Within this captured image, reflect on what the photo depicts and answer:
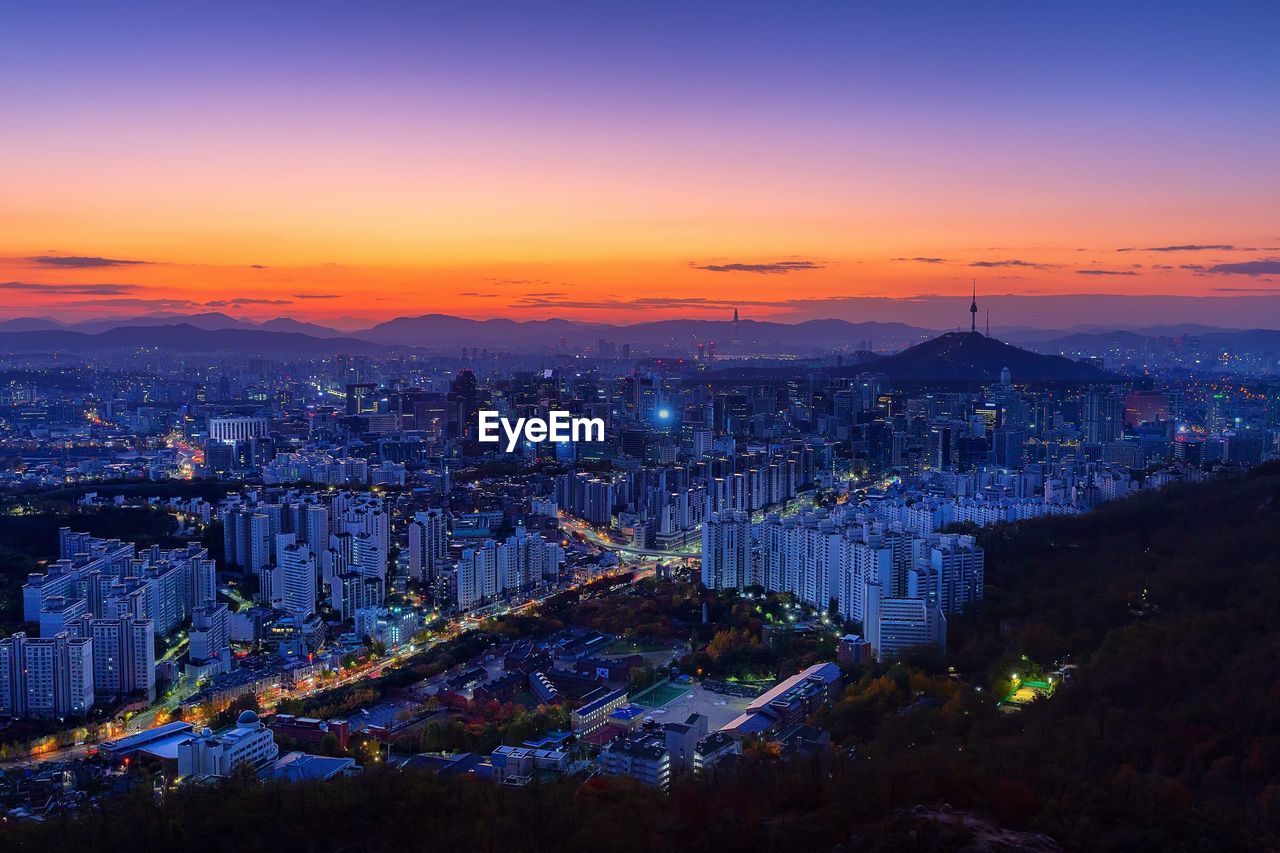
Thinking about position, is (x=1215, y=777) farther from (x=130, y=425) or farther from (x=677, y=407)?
(x=130, y=425)

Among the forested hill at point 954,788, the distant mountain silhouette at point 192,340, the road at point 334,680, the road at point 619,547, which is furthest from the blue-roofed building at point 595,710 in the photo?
the distant mountain silhouette at point 192,340

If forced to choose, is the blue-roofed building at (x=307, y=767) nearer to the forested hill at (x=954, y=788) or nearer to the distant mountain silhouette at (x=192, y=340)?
the forested hill at (x=954, y=788)

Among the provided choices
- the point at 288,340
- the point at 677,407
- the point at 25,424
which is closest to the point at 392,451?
the point at 677,407

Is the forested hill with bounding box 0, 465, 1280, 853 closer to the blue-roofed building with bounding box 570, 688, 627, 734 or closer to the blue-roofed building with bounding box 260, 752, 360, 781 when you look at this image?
the blue-roofed building with bounding box 260, 752, 360, 781

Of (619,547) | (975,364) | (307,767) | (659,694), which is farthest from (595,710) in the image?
(975,364)

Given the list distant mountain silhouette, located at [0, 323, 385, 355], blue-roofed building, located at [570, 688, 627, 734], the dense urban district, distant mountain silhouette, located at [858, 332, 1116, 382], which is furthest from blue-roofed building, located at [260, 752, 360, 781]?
distant mountain silhouette, located at [0, 323, 385, 355]
